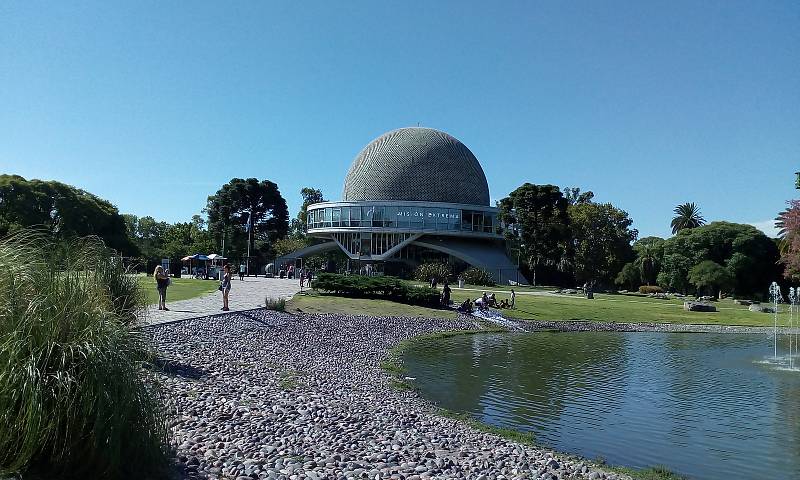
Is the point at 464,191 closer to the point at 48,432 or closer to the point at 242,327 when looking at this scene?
the point at 242,327

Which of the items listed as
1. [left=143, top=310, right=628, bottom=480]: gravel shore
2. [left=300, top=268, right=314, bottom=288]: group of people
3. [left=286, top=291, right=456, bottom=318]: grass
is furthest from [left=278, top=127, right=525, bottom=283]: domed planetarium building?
[left=143, top=310, right=628, bottom=480]: gravel shore

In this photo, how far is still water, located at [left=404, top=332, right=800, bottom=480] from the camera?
8.38 m

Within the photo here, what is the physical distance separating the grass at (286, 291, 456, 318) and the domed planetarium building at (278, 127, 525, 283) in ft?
89.7

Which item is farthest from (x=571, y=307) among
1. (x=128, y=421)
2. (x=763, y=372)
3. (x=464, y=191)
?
(x=464, y=191)

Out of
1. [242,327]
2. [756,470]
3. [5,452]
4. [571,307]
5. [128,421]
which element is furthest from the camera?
[571,307]

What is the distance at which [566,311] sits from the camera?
2909cm

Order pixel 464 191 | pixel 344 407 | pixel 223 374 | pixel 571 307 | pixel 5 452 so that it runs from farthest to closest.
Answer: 1. pixel 464 191
2. pixel 571 307
3. pixel 223 374
4. pixel 344 407
5. pixel 5 452

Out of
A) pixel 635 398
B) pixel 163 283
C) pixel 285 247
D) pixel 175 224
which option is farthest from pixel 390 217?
pixel 635 398

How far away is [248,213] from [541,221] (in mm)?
31676

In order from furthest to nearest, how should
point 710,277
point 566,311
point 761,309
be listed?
point 710,277 → point 761,309 → point 566,311

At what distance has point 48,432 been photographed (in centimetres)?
434

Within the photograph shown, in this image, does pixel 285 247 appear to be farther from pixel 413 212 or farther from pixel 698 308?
pixel 698 308

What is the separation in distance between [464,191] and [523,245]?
53.0 ft

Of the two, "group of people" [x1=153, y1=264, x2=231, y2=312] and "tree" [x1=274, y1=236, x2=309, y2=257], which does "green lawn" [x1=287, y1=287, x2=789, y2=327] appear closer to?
"group of people" [x1=153, y1=264, x2=231, y2=312]
